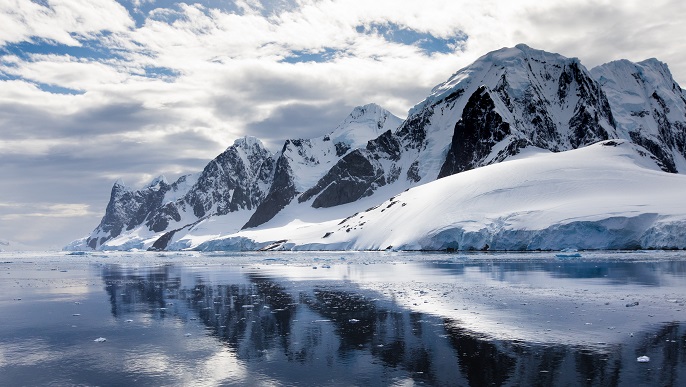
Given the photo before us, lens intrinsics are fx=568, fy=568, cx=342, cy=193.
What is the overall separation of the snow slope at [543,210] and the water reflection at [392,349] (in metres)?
69.9

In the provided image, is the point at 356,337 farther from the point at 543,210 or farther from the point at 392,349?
the point at 543,210

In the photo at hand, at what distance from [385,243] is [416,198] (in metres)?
22.2

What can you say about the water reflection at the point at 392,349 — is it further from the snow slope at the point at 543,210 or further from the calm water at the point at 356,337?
the snow slope at the point at 543,210

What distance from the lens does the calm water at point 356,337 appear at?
1376cm

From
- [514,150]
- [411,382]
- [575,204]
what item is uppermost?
[514,150]

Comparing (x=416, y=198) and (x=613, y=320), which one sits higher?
(x=416, y=198)

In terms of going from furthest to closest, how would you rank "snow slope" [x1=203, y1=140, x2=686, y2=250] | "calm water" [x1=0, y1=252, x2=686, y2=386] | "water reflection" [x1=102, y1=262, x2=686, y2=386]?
"snow slope" [x1=203, y1=140, x2=686, y2=250]
"calm water" [x1=0, y1=252, x2=686, y2=386]
"water reflection" [x1=102, y1=262, x2=686, y2=386]

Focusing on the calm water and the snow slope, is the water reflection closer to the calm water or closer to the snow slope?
the calm water

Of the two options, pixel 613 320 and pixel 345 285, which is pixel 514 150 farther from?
pixel 613 320

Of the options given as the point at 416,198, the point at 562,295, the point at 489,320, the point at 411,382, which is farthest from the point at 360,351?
the point at 416,198

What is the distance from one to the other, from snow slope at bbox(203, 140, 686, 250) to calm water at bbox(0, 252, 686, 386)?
57347 millimetres

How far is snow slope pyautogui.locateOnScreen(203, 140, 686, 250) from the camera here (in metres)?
85.9

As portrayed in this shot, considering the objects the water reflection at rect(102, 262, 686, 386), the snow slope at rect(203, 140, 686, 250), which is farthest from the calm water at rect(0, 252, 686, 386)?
the snow slope at rect(203, 140, 686, 250)

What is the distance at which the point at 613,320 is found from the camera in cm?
2059
